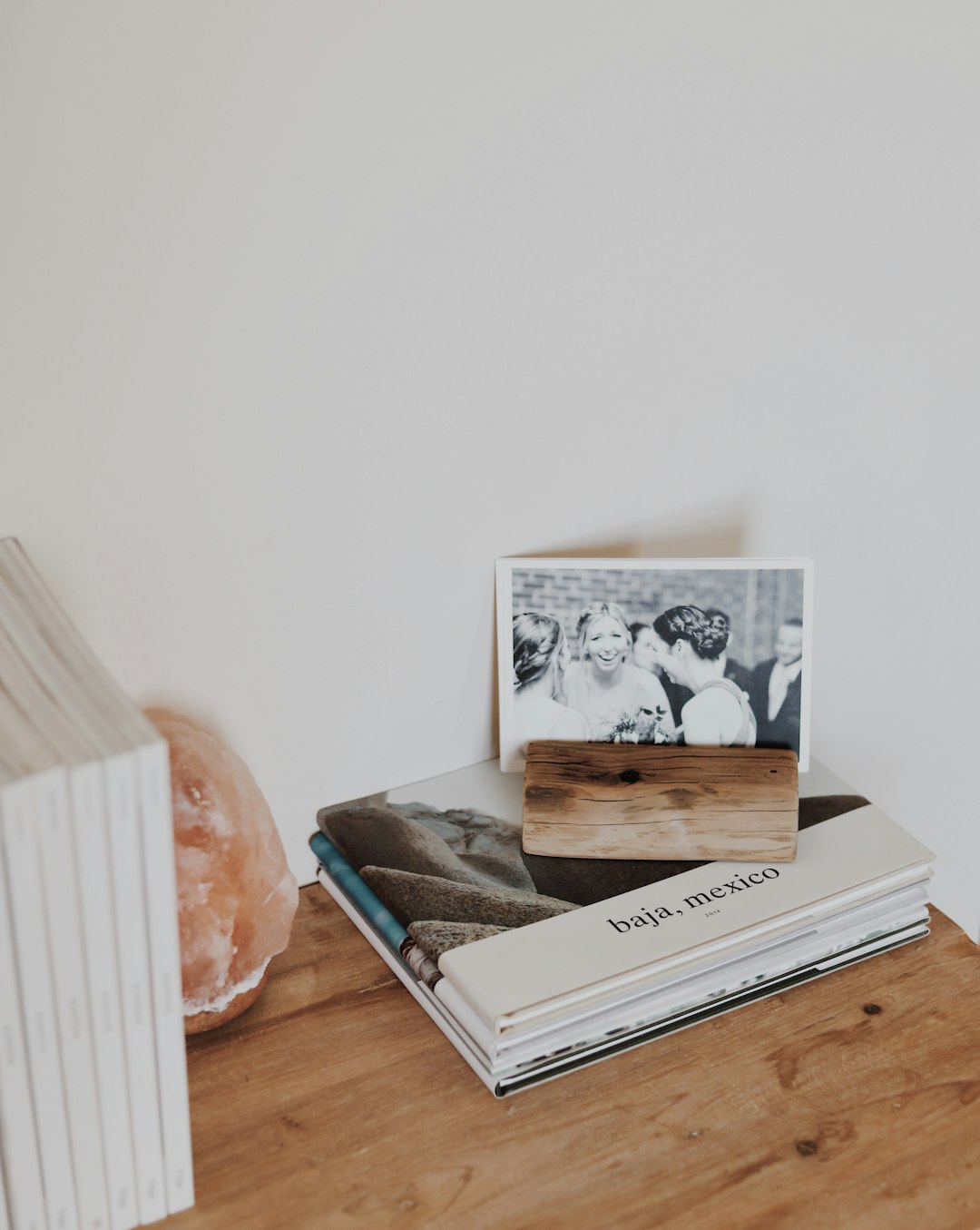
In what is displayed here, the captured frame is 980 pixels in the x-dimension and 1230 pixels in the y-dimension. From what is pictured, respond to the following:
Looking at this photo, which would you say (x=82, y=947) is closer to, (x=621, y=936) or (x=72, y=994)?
(x=72, y=994)

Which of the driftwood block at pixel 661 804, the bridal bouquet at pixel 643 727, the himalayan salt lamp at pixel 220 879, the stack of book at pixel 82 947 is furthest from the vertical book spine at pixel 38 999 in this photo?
the bridal bouquet at pixel 643 727

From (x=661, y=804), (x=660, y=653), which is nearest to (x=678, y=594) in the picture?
(x=660, y=653)

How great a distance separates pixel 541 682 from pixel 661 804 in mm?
123

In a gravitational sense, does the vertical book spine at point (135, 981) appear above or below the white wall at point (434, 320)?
below

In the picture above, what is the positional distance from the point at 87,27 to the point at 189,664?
1.20 feet

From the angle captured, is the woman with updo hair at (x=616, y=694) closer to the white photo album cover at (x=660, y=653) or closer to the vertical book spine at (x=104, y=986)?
the white photo album cover at (x=660, y=653)

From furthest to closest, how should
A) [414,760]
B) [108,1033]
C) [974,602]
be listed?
[974,602] → [414,760] → [108,1033]

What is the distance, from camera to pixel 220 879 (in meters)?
0.71

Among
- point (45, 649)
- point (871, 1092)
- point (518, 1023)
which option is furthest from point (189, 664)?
point (871, 1092)

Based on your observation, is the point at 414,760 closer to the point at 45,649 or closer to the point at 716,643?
the point at 716,643

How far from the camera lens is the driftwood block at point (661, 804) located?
810mm

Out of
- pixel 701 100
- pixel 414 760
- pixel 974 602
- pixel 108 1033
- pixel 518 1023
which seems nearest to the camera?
pixel 108 1033

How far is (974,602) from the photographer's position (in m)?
1.07

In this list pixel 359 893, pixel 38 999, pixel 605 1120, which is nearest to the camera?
pixel 38 999
